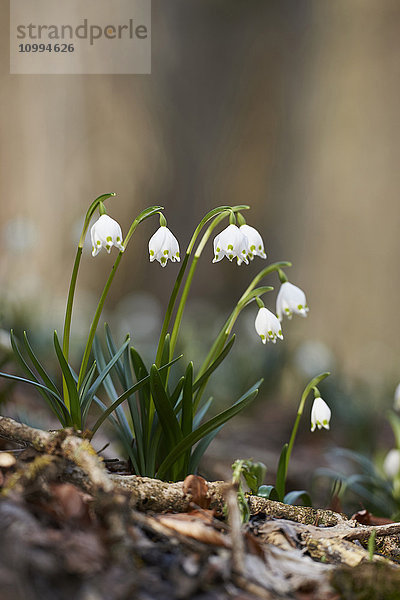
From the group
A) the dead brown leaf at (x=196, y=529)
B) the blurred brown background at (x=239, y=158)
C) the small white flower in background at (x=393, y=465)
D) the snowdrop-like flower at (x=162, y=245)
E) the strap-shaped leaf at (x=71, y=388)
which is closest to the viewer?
the dead brown leaf at (x=196, y=529)

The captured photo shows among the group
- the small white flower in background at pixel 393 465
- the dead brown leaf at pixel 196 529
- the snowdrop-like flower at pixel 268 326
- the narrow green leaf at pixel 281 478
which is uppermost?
the snowdrop-like flower at pixel 268 326

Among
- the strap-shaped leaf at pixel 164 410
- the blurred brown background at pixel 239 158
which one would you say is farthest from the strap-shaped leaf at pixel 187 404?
the blurred brown background at pixel 239 158

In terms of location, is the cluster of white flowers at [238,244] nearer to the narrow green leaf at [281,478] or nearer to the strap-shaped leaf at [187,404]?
the strap-shaped leaf at [187,404]

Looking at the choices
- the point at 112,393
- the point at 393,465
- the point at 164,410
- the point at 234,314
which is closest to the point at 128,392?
the point at 164,410

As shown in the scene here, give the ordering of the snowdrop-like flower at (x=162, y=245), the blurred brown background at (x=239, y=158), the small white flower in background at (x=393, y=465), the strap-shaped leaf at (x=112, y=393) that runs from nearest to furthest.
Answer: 1. the snowdrop-like flower at (x=162, y=245)
2. the strap-shaped leaf at (x=112, y=393)
3. the small white flower in background at (x=393, y=465)
4. the blurred brown background at (x=239, y=158)

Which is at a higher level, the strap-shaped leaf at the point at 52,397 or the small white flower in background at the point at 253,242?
the small white flower in background at the point at 253,242

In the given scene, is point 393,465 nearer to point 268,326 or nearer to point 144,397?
point 268,326

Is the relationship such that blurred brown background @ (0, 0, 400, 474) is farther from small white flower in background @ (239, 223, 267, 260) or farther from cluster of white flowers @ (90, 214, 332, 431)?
→ small white flower in background @ (239, 223, 267, 260)

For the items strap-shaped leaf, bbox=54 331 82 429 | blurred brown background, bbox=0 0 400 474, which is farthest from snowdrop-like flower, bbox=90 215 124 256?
blurred brown background, bbox=0 0 400 474
